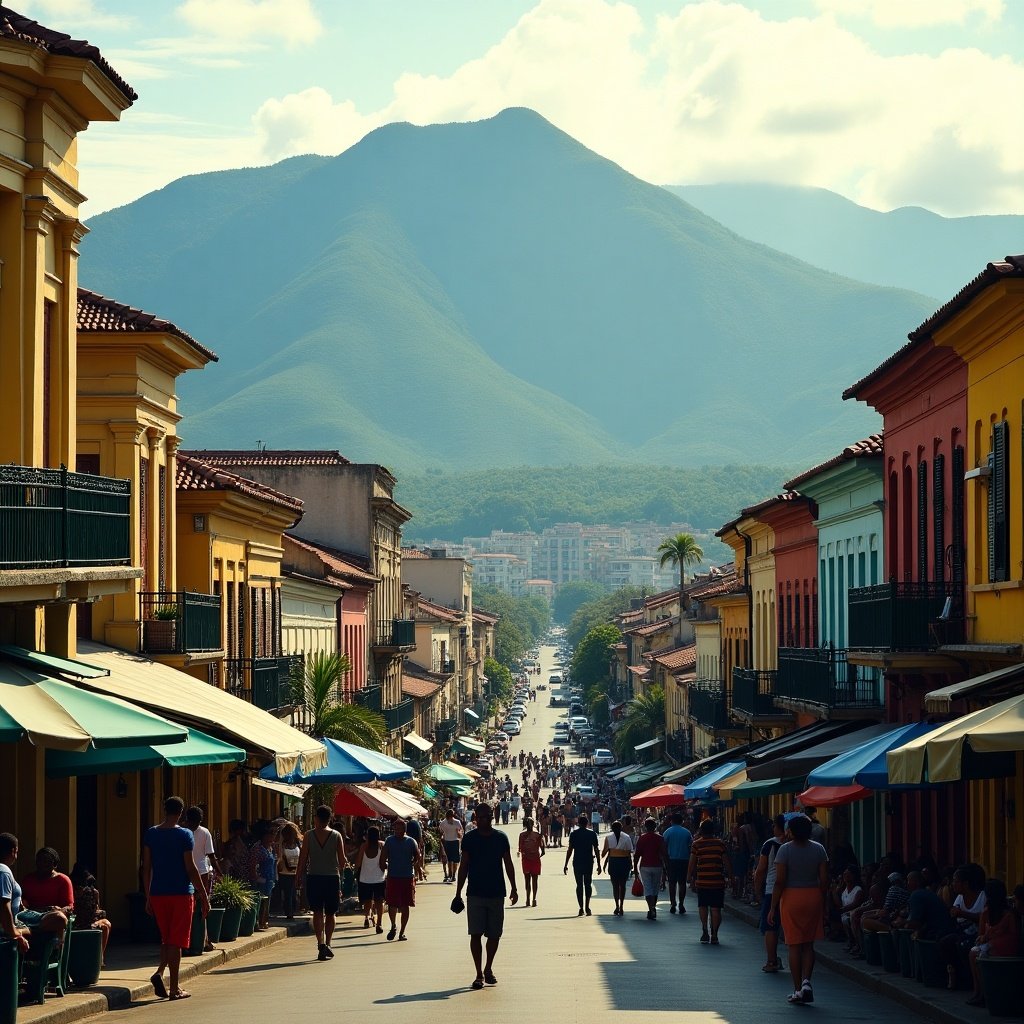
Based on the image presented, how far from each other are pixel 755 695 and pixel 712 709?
34.7 feet

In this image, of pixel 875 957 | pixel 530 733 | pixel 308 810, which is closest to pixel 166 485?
pixel 308 810

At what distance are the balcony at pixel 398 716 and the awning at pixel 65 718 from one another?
151ft

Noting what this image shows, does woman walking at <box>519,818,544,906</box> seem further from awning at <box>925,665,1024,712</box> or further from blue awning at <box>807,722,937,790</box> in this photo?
awning at <box>925,665,1024,712</box>

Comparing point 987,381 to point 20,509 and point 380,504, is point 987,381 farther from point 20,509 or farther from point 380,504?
point 380,504

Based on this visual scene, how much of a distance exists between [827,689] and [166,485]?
1256 centimetres

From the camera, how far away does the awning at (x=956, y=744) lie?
16125 mm

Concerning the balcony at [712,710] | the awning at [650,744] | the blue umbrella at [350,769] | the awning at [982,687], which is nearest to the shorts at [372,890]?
the blue umbrella at [350,769]

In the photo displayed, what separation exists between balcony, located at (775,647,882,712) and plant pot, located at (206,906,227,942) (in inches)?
559

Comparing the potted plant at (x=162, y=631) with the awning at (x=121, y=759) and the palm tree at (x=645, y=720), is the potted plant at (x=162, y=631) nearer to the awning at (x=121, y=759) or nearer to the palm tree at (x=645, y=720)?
the awning at (x=121, y=759)

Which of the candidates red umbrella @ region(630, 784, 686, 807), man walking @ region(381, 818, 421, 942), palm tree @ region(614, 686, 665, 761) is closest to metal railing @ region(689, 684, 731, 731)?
red umbrella @ region(630, 784, 686, 807)

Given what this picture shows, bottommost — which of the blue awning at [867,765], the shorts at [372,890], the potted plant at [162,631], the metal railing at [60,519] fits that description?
the shorts at [372,890]

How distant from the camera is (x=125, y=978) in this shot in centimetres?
1755

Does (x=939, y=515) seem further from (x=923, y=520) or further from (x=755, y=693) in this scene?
(x=755, y=693)

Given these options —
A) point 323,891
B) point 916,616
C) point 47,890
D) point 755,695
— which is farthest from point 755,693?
point 47,890
